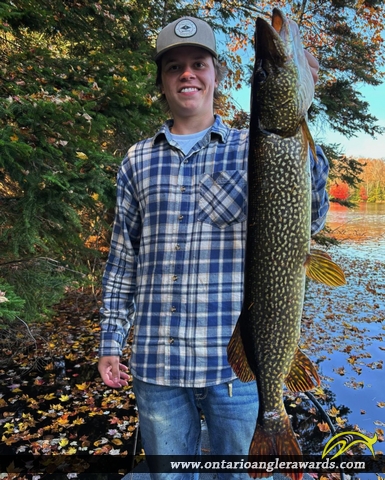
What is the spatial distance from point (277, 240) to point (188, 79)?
2.83 feet

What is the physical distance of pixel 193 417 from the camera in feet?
5.68

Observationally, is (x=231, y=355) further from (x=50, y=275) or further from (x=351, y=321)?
(x=351, y=321)

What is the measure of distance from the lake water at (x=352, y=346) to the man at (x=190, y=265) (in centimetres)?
323

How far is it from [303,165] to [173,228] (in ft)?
2.06

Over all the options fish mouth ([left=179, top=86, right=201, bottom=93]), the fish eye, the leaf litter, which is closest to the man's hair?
fish mouth ([left=179, top=86, right=201, bottom=93])

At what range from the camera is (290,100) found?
1.39 m

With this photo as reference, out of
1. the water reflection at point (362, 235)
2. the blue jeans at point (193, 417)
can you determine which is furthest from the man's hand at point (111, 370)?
the water reflection at point (362, 235)

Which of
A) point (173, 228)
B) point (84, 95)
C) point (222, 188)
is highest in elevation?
point (84, 95)

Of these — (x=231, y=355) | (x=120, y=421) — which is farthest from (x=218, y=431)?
(x=120, y=421)

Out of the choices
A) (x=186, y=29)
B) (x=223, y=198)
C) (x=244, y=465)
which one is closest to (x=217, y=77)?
(x=186, y=29)

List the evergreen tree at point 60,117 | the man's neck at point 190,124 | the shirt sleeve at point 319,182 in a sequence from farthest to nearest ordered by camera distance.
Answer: the evergreen tree at point 60,117
the man's neck at point 190,124
the shirt sleeve at point 319,182

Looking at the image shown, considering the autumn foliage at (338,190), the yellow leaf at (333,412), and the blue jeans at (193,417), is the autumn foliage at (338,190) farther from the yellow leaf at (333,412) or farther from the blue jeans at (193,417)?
the blue jeans at (193,417)

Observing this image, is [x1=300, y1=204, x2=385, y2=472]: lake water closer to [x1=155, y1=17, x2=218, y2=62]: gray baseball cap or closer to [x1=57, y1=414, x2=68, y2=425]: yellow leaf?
[x1=57, y1=414, x2=68, y2=425]: yellow leaf

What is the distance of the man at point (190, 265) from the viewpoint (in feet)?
5.28
